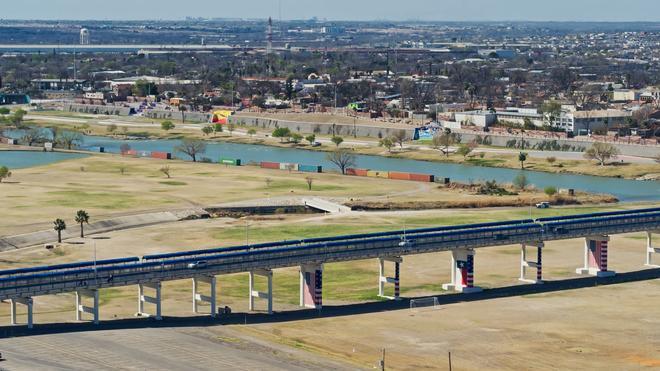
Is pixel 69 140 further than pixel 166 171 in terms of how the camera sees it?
Yes

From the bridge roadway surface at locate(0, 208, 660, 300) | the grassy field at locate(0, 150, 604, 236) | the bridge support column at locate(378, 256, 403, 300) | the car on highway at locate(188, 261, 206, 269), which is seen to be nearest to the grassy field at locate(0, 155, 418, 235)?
the grassy field at locate(0, 150, 604, 236)

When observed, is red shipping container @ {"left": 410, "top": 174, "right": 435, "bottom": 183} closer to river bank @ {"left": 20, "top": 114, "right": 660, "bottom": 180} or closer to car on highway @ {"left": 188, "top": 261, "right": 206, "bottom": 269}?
river bank @ {"left": 20, "top": 114, "right": 660, "bottom": 180}

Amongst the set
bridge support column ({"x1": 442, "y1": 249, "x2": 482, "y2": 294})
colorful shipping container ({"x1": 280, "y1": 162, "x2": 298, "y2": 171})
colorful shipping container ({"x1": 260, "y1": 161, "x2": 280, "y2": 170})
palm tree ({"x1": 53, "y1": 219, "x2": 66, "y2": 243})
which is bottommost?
colorful shipping container ({"x1": 260, "y1": 161, "x2": 280, "y2": 170})

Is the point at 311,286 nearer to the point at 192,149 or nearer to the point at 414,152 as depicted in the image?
the point at 192,149

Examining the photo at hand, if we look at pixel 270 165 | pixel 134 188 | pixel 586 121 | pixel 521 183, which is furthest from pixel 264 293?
pixel 586 121

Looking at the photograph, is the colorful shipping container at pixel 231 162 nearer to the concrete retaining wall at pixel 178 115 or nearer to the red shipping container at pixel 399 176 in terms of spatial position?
the red shipping container at pixel 399 176

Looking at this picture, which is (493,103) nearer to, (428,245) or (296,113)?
(296,113)
